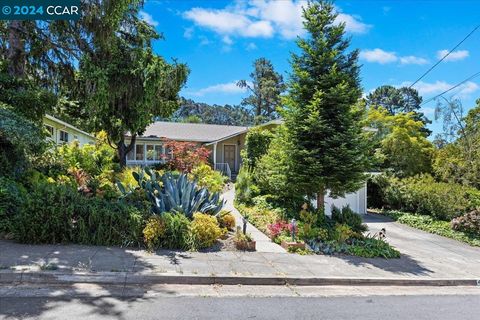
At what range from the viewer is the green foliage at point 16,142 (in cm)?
892

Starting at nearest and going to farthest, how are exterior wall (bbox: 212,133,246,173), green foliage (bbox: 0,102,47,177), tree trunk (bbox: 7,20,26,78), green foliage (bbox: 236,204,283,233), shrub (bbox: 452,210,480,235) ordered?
green foliage (bbox: 0,102,47,177) → green foliage (bbox: 236,204,283,233) → tree trunk (bbox: 7,20,26,78) → shrub (bbox: 452,210,480,235) → exterior wall (bbox: 212,133,246,173)

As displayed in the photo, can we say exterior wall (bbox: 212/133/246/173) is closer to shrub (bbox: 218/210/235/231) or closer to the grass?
the grass

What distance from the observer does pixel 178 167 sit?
725 inches

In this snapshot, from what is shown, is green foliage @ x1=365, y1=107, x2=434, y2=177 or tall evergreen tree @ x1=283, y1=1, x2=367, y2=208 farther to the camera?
green foliage @ x1=365, y1=107, x2=434, y2=177

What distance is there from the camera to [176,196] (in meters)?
8.91

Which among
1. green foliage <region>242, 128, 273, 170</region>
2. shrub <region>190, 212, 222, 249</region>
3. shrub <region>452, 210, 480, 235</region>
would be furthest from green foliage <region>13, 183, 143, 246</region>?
shrub <region>452, 210, 480, 235</region>

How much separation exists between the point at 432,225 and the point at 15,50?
16.6 metres

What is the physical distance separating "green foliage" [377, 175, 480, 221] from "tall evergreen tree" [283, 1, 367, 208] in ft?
23.0

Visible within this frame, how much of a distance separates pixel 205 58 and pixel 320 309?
1594cm

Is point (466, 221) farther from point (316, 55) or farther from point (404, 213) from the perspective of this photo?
point (316, 55)

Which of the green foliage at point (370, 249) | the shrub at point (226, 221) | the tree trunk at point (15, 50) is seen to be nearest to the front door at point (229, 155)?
the tree trunk at point (15, 50)

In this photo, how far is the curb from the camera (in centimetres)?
540

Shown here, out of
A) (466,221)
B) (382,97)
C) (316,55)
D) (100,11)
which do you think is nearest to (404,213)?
(466,221)

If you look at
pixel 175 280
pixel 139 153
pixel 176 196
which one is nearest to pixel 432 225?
pixel 176 196
